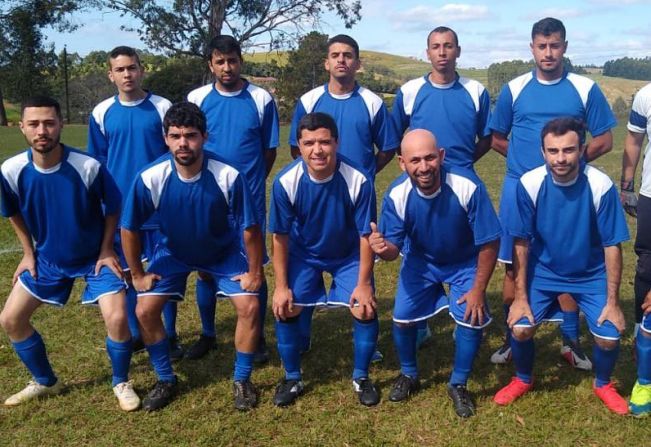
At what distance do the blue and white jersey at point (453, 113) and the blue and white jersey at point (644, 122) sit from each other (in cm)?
99

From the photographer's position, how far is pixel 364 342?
408 centimetres

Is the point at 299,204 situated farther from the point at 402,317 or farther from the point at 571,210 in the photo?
the point at 571,210

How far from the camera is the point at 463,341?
394cm

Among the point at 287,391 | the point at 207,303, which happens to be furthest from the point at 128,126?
the point at 287,391

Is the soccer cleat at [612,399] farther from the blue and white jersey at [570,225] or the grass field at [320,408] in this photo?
the blue and white jersey at [570,225]

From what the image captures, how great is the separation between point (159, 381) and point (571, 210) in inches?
113

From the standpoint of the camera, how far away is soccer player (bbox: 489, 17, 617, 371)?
4.20 meters

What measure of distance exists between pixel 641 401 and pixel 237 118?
10.7 feet

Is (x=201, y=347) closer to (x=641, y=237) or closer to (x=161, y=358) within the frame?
(x=161, y=358)

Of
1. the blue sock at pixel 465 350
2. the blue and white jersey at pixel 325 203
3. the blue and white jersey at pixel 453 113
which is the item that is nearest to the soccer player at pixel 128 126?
the blue and white jersey at pixel 325 203

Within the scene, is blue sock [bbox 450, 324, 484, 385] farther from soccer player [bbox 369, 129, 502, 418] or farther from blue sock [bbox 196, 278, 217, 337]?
blue sock [bbox 196, 278, 217, 337]

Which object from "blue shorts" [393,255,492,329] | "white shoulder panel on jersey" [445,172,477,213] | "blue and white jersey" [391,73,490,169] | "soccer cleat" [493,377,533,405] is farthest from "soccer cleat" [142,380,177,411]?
"blue and white jersey" [391,73,490,169]

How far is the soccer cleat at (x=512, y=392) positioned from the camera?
400 centimetres

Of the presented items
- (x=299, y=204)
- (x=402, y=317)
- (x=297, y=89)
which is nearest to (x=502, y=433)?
(x=402, y=317)
